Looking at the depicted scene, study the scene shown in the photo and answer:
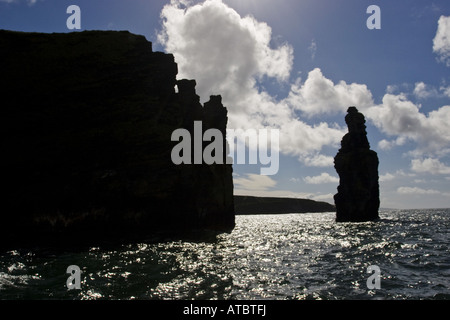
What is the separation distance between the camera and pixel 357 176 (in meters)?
91.2

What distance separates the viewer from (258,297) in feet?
42.2

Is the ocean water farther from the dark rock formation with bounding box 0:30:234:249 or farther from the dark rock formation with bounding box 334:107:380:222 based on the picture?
the dark rock formation with bounding box 334:107:380:222

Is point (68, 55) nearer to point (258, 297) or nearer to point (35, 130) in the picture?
point (35, 130)

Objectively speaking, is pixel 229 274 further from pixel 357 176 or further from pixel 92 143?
pixel 357 176

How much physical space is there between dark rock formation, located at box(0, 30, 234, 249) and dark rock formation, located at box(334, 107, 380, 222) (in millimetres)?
56354

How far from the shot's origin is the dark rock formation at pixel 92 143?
36.1 m

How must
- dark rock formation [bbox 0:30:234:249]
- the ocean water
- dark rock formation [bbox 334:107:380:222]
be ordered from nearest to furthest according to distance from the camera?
the ocean water, dark rock formation [bbox 0:30:234:249], dark rock formation [bbox 334:107:380:222]

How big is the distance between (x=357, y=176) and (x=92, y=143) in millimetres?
78318

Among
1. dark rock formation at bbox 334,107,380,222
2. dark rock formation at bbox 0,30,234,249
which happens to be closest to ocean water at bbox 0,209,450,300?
dark rock formation at bbox 0,30,234,249

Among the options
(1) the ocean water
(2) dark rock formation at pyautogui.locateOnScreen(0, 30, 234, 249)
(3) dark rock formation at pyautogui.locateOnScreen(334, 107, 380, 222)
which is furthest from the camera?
(3) dark rock formation at pyautogui.locateOnScreen(334, 107, 380, 222)

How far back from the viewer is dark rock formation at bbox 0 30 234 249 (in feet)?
119

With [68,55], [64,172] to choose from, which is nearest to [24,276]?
[64,172]

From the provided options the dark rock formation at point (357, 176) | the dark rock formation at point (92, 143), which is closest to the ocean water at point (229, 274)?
the dark rock formation at point (92, 143)

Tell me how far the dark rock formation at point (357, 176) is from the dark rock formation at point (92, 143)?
2219 inches
